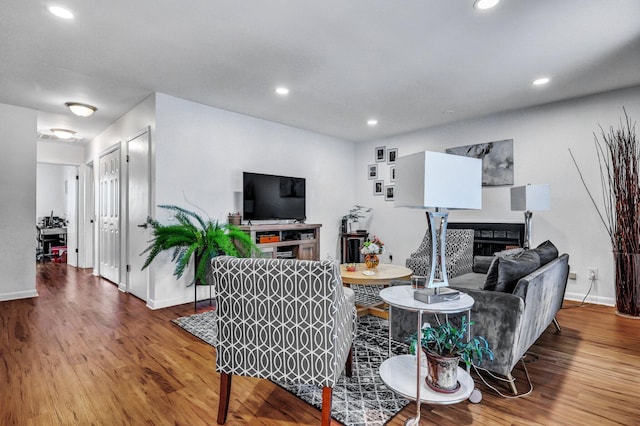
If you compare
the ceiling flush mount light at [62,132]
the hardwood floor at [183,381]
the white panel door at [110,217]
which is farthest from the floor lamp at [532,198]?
the ceiling flush mount light at [62,132]

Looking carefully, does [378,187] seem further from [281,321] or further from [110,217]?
[281,321]

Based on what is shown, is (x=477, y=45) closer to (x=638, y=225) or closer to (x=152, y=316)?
(x=638, y=225)

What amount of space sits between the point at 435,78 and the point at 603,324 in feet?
9.40

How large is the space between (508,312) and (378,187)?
4385 millimetres

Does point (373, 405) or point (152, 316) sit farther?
point (152, 316)

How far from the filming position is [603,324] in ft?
10.3

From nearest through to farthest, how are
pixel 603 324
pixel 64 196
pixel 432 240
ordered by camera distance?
pixel 432 240 → pixel 603 324 → pixel 64 196

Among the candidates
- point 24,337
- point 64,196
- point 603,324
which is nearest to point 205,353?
point 24,337

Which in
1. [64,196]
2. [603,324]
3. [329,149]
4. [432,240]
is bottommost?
[603,324]

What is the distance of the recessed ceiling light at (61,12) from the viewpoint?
2.21 metres

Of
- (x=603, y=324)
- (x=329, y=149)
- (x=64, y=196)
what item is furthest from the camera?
(x=64, y=196)

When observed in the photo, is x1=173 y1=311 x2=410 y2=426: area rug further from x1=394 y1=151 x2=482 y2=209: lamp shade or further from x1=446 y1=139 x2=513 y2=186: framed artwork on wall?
x1=446 y1=139 x2=513 y2=186: framed artwork on wall

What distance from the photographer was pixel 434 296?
1.67 metres

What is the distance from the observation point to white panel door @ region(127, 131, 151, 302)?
3.87 meters
